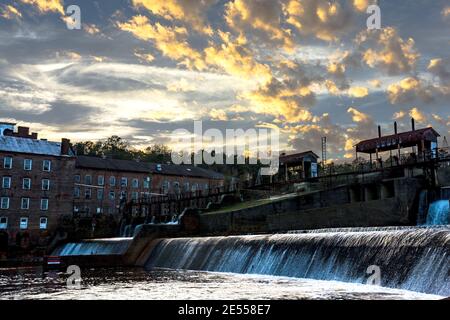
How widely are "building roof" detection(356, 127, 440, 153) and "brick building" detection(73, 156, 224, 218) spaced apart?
130 feet

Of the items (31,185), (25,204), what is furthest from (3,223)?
(31,185)

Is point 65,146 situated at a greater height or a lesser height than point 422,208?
greater

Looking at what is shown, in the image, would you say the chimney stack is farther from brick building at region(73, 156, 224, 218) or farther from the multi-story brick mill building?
brick building at region(73, 156, 224, 218)

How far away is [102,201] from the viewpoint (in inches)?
3255

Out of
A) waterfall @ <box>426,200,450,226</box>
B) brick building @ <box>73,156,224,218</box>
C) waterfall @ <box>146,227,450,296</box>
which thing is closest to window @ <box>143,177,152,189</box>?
brick building @ <box>73,156,224,218</box>

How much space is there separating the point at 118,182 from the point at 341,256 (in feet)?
227

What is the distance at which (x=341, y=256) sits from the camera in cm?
2006

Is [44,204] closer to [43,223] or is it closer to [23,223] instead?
[43,223]
